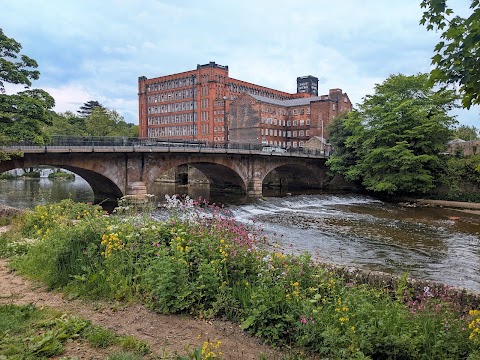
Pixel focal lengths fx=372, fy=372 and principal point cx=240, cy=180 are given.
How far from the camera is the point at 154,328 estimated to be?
5.16 meters

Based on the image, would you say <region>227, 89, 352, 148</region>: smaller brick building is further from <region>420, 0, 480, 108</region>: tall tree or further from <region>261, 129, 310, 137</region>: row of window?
<region>420, 0, 480, 108</region>: tall tree

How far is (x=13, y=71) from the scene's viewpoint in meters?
21.8

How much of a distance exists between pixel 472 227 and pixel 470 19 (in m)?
24.1

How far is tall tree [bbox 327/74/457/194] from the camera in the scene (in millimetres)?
34438

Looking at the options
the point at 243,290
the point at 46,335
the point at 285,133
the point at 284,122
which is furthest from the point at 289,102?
the point at 46,335

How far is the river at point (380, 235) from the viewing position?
14.6 m

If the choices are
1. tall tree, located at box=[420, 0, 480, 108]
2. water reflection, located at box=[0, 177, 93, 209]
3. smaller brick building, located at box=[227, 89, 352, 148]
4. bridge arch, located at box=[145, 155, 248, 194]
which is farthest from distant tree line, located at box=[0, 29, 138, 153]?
smaller brick building, located at box=[227, 89, 352, 148]

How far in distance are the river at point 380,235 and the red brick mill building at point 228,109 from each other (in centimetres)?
3675

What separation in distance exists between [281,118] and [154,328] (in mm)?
79798

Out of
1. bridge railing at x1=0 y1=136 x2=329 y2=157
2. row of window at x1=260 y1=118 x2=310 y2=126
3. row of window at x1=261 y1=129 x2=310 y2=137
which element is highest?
row of window at x1=260 y1=118 x2=310 y2=126

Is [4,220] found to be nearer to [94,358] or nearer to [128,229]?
[128,229]

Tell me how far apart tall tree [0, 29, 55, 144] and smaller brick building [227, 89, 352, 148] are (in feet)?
183

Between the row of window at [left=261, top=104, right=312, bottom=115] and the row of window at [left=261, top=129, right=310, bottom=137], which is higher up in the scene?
the row of window at [left=261, top=104, right=312, bottom=115]

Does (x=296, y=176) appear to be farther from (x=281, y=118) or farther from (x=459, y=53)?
A: (x=459, y=53)
